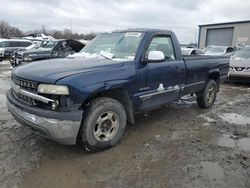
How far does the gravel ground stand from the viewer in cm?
334

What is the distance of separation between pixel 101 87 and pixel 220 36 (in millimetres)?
→ 38270

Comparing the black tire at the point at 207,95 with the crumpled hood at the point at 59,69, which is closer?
the crumpled hood at the point at 59,69

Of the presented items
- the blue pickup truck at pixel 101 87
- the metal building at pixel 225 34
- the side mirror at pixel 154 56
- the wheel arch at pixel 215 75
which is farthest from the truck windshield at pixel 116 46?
the metal building at pixel 225 34

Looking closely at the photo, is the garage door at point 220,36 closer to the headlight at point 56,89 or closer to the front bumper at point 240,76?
the front bumper at point 240,76

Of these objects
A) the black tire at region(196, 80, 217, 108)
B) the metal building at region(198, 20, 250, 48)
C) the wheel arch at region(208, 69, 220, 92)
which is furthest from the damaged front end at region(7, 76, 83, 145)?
the metal building at region(198, 20, 250, 48)

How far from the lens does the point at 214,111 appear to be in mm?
6734

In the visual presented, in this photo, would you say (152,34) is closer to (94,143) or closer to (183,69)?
(183,69)

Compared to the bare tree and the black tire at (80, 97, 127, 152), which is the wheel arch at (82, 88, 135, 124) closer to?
the black tire at (80, 97, 127, 152)

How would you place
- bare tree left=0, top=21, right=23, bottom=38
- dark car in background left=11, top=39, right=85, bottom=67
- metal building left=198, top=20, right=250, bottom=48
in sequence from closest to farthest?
dark car in background left=11, top=39, right=85, bottom=67 < metal building left=198, top=20, right=250, bottom=48 < bare tree left=0, top=21, right=23, bottom=38

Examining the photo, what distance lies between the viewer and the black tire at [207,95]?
663 centimetres

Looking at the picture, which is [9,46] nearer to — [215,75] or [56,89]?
[215,75]

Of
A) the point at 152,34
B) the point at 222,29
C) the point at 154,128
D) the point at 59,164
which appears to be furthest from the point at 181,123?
the point at 222,29

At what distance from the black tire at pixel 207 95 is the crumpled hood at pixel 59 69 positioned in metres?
3.15

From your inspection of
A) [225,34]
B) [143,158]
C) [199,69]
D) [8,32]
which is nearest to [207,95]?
[199,69]
